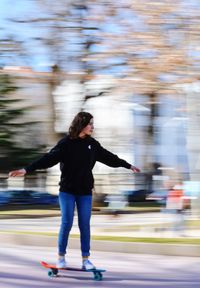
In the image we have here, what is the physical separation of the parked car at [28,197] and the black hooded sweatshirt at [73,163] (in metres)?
26.2

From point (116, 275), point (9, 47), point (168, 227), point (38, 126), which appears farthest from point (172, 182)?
point (38, 126)

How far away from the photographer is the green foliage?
32344 millimetres

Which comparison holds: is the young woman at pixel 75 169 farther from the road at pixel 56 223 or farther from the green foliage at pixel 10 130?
the green foliage at pixel 10 130

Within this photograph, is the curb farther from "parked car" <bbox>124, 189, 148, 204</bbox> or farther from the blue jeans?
"parked car" <bbox>124, 189, 148, 204</bbox>

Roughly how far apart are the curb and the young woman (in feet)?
8.64

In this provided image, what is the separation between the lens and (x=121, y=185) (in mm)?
42875

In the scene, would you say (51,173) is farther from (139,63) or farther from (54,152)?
(54,152)

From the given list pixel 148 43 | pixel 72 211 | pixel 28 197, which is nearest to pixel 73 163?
pixel 72 211

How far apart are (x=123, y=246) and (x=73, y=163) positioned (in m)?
3.26

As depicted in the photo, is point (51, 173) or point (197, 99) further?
point (51, 173)

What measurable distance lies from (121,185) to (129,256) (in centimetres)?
3334

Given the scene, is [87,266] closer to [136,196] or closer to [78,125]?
[78,125]

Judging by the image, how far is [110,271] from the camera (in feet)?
25.9

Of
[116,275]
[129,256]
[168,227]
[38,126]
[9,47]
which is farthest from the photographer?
[38,126]
